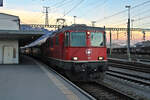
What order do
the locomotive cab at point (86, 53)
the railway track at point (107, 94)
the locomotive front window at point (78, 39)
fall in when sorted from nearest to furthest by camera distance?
the railway track at point (107, 94) < the locomotive cab at point (86, 53) < the locomotive front window at point (78, 39)

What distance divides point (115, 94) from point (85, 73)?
2.57m

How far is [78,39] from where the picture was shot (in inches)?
463

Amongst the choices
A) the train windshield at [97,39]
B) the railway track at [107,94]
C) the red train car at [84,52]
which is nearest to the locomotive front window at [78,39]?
the red train car at [84,52]

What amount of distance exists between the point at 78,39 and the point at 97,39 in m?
1.10

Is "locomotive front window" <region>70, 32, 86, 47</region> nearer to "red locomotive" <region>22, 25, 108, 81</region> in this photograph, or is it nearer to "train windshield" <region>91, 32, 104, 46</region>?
"red locomotive" <region>22, 25, 108, 81</region>

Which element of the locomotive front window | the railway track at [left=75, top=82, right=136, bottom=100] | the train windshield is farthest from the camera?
the train windshield

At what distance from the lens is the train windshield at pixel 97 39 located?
1191 centimetres

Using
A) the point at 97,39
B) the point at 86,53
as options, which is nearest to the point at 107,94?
the point at 86,53

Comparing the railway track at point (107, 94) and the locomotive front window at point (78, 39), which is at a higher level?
A: the locomotive front window at point (78, 39)

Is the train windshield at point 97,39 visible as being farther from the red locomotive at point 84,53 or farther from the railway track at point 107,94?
the railway track at point 107,94

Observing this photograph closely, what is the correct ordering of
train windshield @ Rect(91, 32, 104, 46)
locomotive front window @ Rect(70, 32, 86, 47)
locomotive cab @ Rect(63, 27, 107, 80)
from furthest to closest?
train windshield @ Rect(91, 32, 104, 46)
locomotive front window @ Rect(70, 32, 86, 47)
locomotive cab @ Rect(63, 27, 107, 80)

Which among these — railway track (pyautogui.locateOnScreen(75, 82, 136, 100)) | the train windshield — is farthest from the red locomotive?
railway track (pyautogui.locateOnScreen(75, 82, 136, 100))

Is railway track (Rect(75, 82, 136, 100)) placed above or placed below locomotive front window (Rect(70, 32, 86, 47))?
below

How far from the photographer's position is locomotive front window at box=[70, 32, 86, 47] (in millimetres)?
11656
